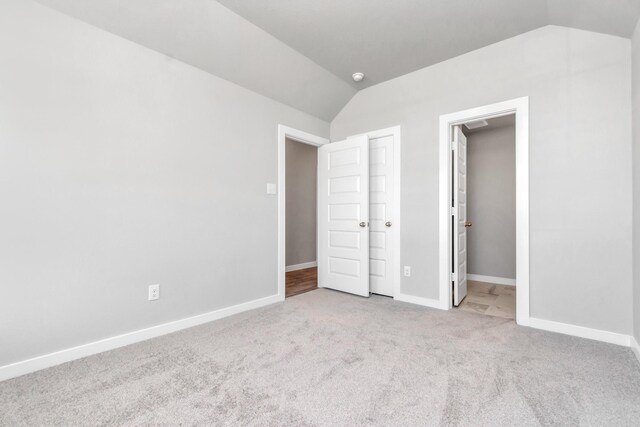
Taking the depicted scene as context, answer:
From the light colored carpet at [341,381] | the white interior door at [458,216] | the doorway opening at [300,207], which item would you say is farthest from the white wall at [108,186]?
the doorway opening at [300,207]

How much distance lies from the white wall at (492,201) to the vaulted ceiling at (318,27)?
217cm

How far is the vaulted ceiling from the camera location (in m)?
2.24

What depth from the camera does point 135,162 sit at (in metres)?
2.43

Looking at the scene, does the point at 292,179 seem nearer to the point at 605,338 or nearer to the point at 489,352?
the point at 489,352

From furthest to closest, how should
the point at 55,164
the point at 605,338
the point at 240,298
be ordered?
the point at 240,298 → the point at 605,338 → the point at 55,164

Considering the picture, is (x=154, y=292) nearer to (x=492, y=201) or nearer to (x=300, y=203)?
(x=300, y=203)

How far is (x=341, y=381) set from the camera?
180 cm

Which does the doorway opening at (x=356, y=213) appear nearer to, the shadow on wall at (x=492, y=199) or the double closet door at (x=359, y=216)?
the double closet door at (x=359, y=216)

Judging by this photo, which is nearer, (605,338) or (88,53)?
(88,53)

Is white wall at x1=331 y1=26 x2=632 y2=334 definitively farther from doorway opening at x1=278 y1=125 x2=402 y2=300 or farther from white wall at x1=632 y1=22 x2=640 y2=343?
doorway opening at x1=278 y1=125 x2=402 y2=300

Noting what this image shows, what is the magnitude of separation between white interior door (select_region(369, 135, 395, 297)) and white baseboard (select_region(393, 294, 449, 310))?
183 mm

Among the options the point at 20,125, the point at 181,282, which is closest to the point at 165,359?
the point at 181,282

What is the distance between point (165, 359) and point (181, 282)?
0.74m

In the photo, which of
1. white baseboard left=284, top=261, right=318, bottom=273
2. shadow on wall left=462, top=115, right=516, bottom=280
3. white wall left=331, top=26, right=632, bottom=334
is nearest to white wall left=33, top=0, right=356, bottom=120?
white wall left=331, top=26, right=632, bottom=334
